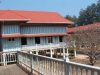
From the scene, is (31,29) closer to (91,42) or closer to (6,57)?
(6,57)

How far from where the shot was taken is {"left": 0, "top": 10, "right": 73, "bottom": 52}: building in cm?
2131

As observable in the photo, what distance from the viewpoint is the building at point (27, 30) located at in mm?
21312

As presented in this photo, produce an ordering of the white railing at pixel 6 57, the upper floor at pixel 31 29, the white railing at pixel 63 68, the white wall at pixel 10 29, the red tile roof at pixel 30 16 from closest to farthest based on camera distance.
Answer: the white railing at pixel 63 68
the white railing at pixel 6 57
the white wall at pixel 10 29
the upper floor at pixel 31 29
the red tile roof at pixel 30 16

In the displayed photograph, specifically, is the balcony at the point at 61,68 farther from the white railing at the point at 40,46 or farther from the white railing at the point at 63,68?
the white railing at the point at 40,46

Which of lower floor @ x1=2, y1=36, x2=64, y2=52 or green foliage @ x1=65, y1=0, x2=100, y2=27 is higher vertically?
green foliage @ x1=65, y1=0, x2=100, y2=27

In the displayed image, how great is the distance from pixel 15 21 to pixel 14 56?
418 centimetres

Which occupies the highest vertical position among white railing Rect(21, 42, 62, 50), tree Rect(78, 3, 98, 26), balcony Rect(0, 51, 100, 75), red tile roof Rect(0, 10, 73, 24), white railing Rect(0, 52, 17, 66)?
tree Rect(78, 3, 98, 26)

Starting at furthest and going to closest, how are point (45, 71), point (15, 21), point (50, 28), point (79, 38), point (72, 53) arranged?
point (72, 53)
point (50, 28)
point (15, 21)
point (79, 38)
point (45, 71)

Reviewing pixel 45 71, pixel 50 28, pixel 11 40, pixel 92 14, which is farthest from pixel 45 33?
pixel 92 14

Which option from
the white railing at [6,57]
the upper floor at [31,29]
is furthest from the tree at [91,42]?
the upper floor at [31,29]

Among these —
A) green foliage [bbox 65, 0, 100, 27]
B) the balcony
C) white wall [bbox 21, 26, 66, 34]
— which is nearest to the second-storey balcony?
white wall [bbox 21, 26, 66, 34]

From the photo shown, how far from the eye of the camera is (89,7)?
74.8 m

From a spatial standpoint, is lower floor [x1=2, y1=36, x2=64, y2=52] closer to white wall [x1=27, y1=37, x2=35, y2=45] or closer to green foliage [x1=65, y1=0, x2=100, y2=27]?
white wall [x1=27, y1=37, x2=35, y2=45]

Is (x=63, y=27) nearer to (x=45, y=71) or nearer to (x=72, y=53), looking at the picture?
(x=72, y=53)
